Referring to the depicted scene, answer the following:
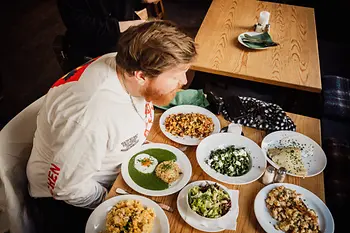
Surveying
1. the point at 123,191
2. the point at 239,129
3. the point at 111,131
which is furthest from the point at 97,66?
the point at 239,129

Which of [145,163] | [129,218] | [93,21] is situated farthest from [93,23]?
[129,218]

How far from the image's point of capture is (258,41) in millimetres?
2369

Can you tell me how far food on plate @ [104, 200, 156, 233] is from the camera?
122 centimetres

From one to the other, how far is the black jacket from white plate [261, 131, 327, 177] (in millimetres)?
1314

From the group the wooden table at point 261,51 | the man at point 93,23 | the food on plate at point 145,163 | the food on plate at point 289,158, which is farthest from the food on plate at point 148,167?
the man at point 93,23

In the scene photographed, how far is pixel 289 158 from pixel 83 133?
921 millimetres

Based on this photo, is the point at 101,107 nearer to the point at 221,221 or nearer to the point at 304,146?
the point at 221,221

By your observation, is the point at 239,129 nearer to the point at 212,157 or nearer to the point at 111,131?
A: the point at 212,157

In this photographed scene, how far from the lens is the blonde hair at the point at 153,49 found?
4.22ft

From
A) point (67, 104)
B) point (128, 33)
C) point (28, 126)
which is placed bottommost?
point (28, 126)

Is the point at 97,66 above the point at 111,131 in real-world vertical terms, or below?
above

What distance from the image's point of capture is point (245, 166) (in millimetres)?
1508

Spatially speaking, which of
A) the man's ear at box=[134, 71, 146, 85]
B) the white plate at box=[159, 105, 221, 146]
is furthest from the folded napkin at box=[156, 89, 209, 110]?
the man's ear at box=[134, 71, 146, 85]

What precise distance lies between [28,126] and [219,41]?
146cm
